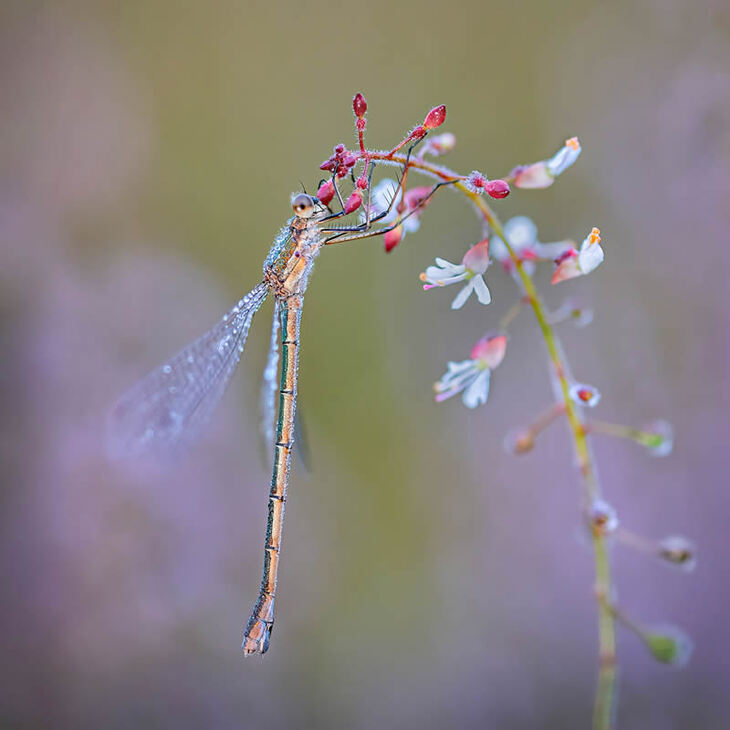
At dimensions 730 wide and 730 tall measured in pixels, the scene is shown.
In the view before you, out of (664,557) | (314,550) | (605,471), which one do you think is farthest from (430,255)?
(664,557)

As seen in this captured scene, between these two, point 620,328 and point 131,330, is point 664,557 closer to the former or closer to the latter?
point 620,328

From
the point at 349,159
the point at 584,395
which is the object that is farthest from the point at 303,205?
the point at 584,395

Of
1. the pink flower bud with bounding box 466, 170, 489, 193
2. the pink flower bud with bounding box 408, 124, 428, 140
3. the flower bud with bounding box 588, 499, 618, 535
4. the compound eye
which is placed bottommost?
the flower bud with bounding box 588, 499, 618, 535

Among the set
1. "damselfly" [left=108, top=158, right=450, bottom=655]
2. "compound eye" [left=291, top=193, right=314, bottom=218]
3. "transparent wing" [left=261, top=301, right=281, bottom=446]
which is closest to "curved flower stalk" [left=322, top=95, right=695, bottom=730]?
"compound eye" [left=291, top=193, right=314, bottom=218]

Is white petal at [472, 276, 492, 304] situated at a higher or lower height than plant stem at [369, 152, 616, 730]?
higher

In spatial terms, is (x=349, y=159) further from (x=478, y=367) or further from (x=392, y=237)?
(x=478, y=367)

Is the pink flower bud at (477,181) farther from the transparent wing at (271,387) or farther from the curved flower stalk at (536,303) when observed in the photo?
the transparent wing at (271,387)

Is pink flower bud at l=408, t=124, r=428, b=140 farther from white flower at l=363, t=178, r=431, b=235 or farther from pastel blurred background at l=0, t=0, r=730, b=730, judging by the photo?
pastel blurred background at l=0, t=0, r=730, b=730

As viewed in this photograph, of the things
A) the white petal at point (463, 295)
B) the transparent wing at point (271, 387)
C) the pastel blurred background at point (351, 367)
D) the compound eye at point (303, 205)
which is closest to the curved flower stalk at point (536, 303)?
the white petal at point (463, 295)
